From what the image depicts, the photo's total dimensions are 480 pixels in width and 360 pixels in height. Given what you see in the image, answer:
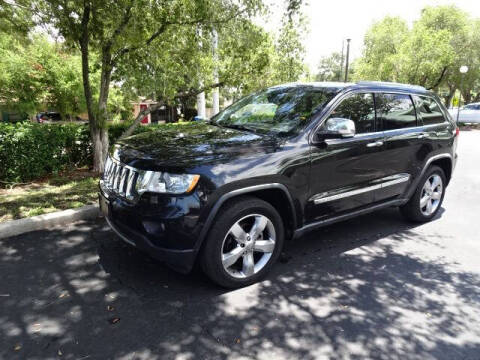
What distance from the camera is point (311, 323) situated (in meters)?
2.82

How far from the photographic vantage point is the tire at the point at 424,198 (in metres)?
4.79

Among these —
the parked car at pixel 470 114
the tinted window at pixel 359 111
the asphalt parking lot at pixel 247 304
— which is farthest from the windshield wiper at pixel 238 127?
the parked car at pixel 470 114

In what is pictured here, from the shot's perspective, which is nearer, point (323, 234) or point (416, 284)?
point (416, 284)

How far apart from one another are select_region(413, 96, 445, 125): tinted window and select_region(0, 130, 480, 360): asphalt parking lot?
1.55 meters

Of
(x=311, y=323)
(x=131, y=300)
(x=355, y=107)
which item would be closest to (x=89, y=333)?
(x=131, y=300)

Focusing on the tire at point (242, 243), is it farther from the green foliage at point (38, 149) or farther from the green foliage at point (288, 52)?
the green foliage at point (288, 52)

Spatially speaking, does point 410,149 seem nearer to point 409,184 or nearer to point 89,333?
point 409,184

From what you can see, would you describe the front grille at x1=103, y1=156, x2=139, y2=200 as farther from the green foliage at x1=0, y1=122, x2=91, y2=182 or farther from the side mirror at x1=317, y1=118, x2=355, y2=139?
the green foliage at x1=0, y1=122, x2=91, y2=182

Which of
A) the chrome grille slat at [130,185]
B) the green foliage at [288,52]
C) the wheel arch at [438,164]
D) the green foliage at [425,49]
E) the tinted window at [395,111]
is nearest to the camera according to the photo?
the chrome grille slat at [130,185]

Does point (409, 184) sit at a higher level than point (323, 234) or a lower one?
higher

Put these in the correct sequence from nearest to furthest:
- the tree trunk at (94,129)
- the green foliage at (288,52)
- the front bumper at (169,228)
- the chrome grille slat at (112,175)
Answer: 1. the front bumper at (169,228)
2. the chrome grille slat at (112,175)
3. the tree trunk at (94,129)
4. the green foliage at (288,52)

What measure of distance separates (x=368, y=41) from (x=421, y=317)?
2870cm

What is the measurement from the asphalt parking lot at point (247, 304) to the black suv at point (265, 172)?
0.39 meters

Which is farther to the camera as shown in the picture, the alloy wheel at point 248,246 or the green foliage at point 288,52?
the green foliage at point 288,52
